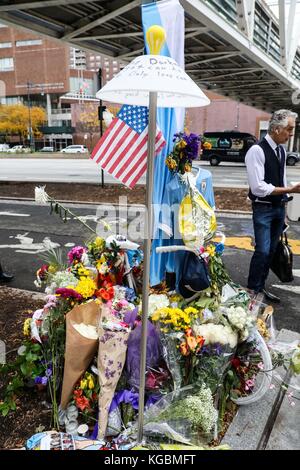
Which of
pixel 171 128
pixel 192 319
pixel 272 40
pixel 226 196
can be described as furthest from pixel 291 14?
pixel 192 319

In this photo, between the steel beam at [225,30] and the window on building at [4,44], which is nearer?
the steel beam at [225,30]

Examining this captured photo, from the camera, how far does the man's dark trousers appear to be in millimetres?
3867

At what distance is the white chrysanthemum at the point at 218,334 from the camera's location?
2248mm

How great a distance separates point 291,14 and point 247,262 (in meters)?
16.6

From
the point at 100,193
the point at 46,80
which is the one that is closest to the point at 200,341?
the point at 100,193

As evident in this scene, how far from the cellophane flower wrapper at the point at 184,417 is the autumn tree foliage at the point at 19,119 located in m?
65.2

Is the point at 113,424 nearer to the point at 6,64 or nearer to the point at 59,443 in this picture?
the point at 59,443

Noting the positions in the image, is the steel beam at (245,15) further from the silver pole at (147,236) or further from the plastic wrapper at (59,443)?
the plastic wrapper at (59,443)

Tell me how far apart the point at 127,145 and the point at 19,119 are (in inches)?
2586

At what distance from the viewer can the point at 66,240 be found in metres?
6.83

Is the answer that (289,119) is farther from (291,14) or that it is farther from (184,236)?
(291,14)

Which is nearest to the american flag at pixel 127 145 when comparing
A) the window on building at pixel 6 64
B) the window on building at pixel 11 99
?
the window on building at pixel 11 99

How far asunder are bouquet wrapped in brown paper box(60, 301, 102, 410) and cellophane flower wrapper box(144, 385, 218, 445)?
485 millimetres

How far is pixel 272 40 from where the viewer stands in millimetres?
18781
